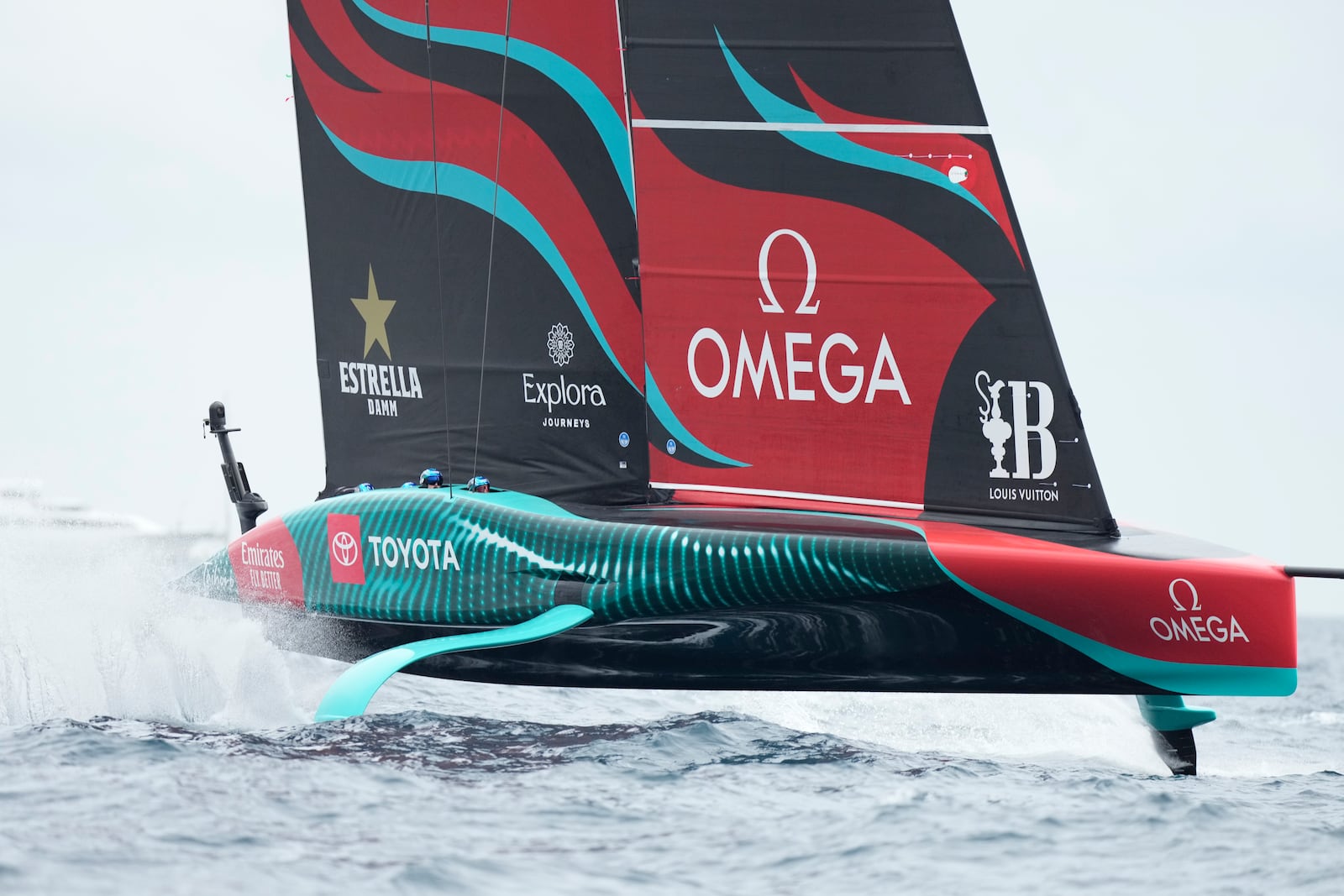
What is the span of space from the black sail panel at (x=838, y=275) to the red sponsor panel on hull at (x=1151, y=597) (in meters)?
0.45

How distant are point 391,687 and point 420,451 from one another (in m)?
1.47


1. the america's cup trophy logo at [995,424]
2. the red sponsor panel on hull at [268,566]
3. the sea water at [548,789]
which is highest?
the america's cup trophy logo at [995,424]

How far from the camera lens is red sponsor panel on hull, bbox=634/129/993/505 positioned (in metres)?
5.00

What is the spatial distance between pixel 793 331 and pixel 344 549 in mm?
1962

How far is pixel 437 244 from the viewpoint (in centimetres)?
597

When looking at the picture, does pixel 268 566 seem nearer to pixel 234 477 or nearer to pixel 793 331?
pixel 234 477

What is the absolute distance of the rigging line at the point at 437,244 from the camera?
231 inches

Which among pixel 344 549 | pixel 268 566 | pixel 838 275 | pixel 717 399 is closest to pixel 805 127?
pixel 838 275

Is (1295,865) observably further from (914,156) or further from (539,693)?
(539,693)

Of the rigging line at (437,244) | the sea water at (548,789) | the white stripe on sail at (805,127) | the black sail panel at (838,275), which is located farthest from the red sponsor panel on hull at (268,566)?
the white stripe on sail at (805,127)

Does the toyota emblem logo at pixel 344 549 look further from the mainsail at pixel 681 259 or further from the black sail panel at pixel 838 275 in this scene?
the black sail panel at pixel 838 275

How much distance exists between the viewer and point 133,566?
6281 mm

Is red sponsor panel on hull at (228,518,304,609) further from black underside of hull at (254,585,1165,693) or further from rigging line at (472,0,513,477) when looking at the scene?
black underside of hull at (254,585,1165,693)

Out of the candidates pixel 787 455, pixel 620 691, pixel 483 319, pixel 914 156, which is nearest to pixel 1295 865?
pixel 787 455
